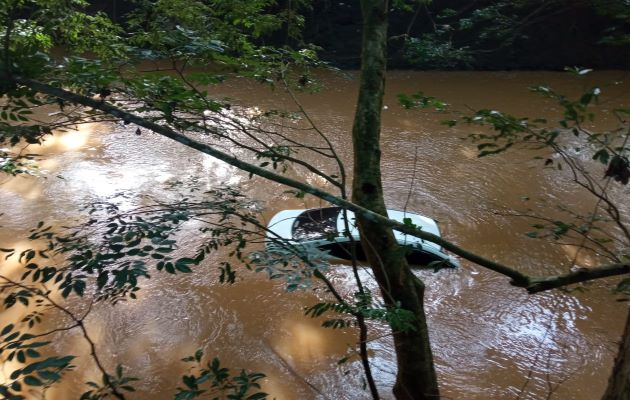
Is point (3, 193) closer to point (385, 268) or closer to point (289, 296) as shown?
point (289, 296)

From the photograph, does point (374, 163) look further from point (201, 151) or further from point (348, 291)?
point (348, 291)

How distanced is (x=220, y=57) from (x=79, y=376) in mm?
4410

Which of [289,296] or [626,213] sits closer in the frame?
[289,296]

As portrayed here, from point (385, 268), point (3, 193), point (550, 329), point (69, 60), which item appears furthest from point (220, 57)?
point (3, 193)

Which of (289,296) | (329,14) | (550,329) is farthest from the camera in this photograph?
(329,14)

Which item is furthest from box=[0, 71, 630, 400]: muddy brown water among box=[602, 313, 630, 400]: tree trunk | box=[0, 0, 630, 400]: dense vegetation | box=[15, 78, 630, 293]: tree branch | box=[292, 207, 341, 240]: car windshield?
box=[15, 78, 630, 293]: tree branch

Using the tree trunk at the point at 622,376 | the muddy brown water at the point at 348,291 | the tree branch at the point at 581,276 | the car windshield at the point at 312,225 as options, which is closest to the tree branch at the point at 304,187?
the tree branch at the point at 581,276

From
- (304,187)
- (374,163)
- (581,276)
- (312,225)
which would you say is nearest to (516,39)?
(312,225)

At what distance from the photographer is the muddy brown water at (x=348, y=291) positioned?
5773 millimetres

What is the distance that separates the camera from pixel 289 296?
273 inches

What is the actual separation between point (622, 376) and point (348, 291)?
459 centimetres

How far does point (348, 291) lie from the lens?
22.5 ft

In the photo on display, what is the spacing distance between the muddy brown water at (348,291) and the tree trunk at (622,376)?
127cm

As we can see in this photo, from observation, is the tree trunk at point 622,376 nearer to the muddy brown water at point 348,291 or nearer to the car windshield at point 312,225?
the muddy brown water at point 348,291
